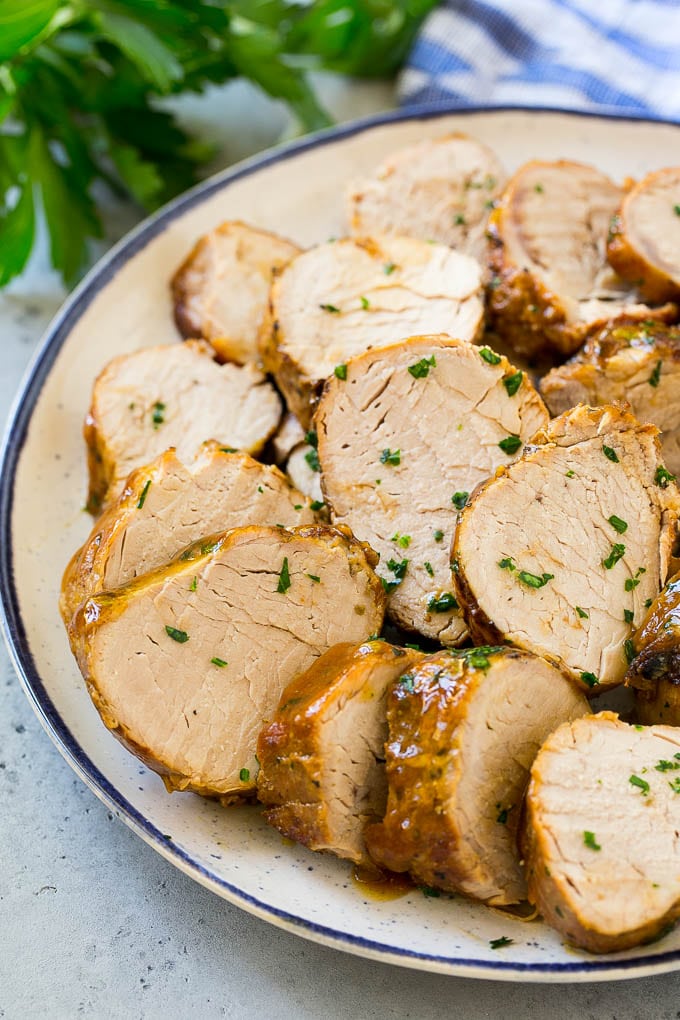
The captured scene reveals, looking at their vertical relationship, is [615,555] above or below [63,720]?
above

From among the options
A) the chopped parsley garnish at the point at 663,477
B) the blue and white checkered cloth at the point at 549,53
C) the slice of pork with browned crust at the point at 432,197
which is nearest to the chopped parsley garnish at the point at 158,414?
the slice of pork with browned crust at the point at 432,197

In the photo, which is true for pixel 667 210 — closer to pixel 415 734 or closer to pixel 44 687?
pixel 415 734

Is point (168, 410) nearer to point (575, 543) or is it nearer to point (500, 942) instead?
point (575, 543)

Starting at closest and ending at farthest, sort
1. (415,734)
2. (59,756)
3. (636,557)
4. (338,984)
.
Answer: (415,734)
(338,984)
(636,557)
(59,756)

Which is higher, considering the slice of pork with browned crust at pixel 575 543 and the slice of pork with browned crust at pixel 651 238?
the slice of pork with browned crust at pixel 651 238

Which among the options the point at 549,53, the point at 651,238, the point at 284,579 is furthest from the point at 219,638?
the point at 549,53

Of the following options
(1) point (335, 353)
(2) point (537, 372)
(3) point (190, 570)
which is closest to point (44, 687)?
(3) point (190, 570)

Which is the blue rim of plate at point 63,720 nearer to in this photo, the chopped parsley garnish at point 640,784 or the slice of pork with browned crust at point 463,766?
the slice of pork with browned crust at point 463,766
